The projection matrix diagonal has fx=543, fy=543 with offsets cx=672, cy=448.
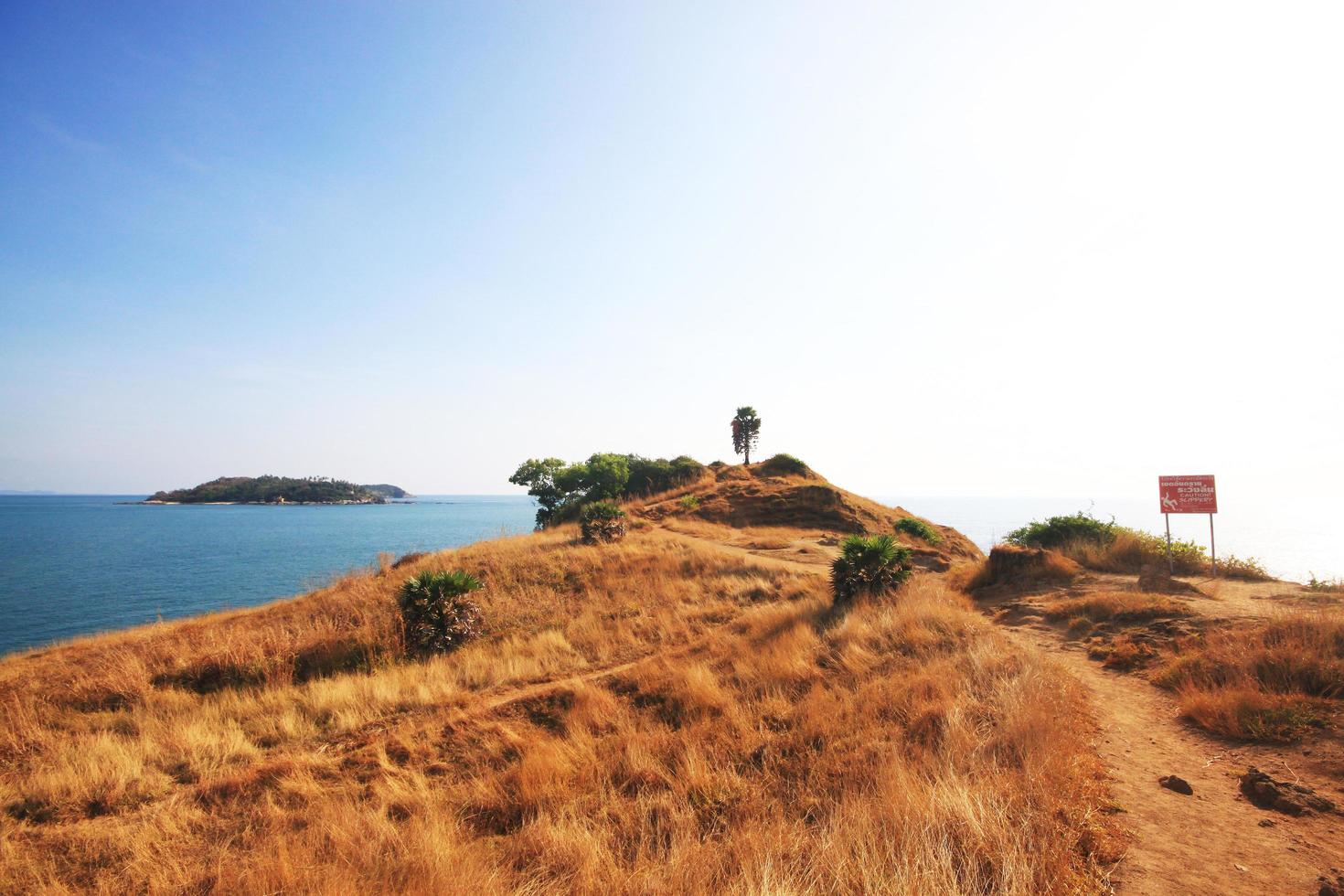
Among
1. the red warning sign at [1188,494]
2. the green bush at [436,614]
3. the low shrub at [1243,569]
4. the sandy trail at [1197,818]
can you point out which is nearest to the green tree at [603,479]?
the green bush at [436,614]

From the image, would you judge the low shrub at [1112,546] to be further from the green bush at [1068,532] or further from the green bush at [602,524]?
the green bush at [602,524]

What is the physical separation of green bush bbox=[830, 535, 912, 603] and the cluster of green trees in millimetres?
32235

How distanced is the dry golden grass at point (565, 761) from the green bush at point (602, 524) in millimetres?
8811

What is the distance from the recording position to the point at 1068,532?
1828 centimetres

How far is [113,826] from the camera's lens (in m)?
5.52

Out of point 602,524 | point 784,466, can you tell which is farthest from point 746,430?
point 602,524

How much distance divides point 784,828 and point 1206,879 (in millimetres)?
2728

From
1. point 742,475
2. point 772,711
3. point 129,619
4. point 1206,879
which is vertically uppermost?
point 742,475

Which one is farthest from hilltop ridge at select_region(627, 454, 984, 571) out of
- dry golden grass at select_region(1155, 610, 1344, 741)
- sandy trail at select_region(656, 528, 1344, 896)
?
sandy trail at select_region(656, 528, 1344, 896)

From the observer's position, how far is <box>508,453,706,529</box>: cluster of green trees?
156 feet

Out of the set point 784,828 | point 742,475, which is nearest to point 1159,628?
point 784,828

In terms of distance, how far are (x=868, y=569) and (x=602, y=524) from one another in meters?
12.2

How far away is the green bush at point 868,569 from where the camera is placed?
42.2 feet

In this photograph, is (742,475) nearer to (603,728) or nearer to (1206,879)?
(603,728)
